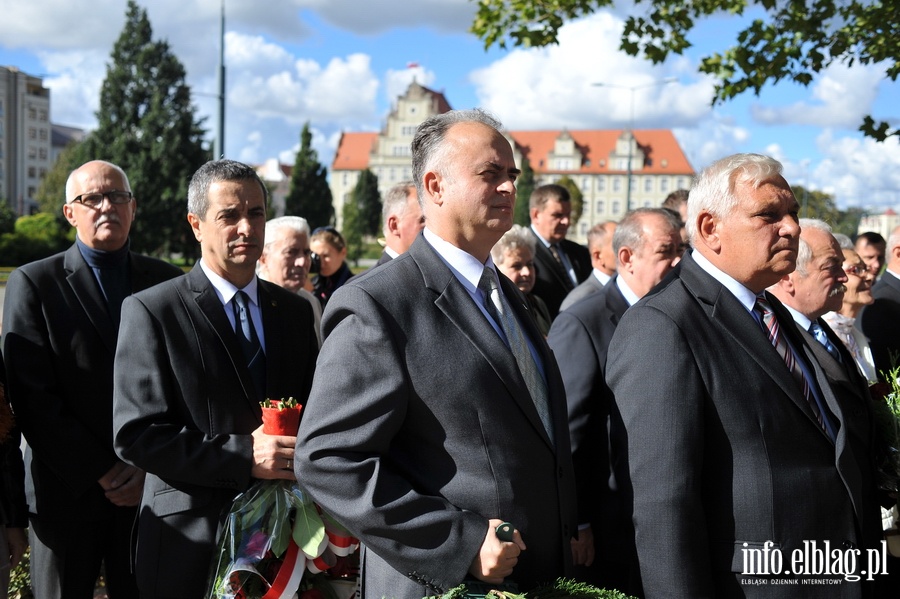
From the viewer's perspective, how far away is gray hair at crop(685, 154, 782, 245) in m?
3.09

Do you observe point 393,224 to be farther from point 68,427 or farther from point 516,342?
point 516,342

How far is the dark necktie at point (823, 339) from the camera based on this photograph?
376cm

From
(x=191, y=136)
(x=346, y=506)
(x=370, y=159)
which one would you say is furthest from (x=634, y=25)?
(x=370, y=159)

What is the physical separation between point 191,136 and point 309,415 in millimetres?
58722

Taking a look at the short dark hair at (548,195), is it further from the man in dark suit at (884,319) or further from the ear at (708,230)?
the ear at (708,230)

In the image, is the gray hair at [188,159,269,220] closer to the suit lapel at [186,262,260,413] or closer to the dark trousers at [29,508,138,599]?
the suit lapel at [186,262,260,413]

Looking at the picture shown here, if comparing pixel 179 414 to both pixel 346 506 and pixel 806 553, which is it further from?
pixel 806 553

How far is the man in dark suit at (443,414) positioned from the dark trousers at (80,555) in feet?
6.26

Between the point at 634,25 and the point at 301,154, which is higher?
the point at 301,154

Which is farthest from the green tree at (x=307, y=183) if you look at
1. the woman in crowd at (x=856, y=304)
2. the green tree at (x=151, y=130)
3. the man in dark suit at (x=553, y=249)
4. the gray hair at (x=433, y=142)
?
the gray hair at (x=433, y=142)

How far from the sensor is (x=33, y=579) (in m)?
4.11

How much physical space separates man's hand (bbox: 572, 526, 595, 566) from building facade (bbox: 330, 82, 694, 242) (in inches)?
4342

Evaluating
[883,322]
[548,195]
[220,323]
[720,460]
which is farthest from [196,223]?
[883,322]

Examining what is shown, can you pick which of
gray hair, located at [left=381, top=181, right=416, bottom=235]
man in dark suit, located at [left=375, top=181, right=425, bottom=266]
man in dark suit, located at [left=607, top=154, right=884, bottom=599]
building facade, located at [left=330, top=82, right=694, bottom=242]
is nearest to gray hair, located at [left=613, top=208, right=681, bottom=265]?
man in dark suit, located at [left=375, top=181, right=425, bottom=266]
